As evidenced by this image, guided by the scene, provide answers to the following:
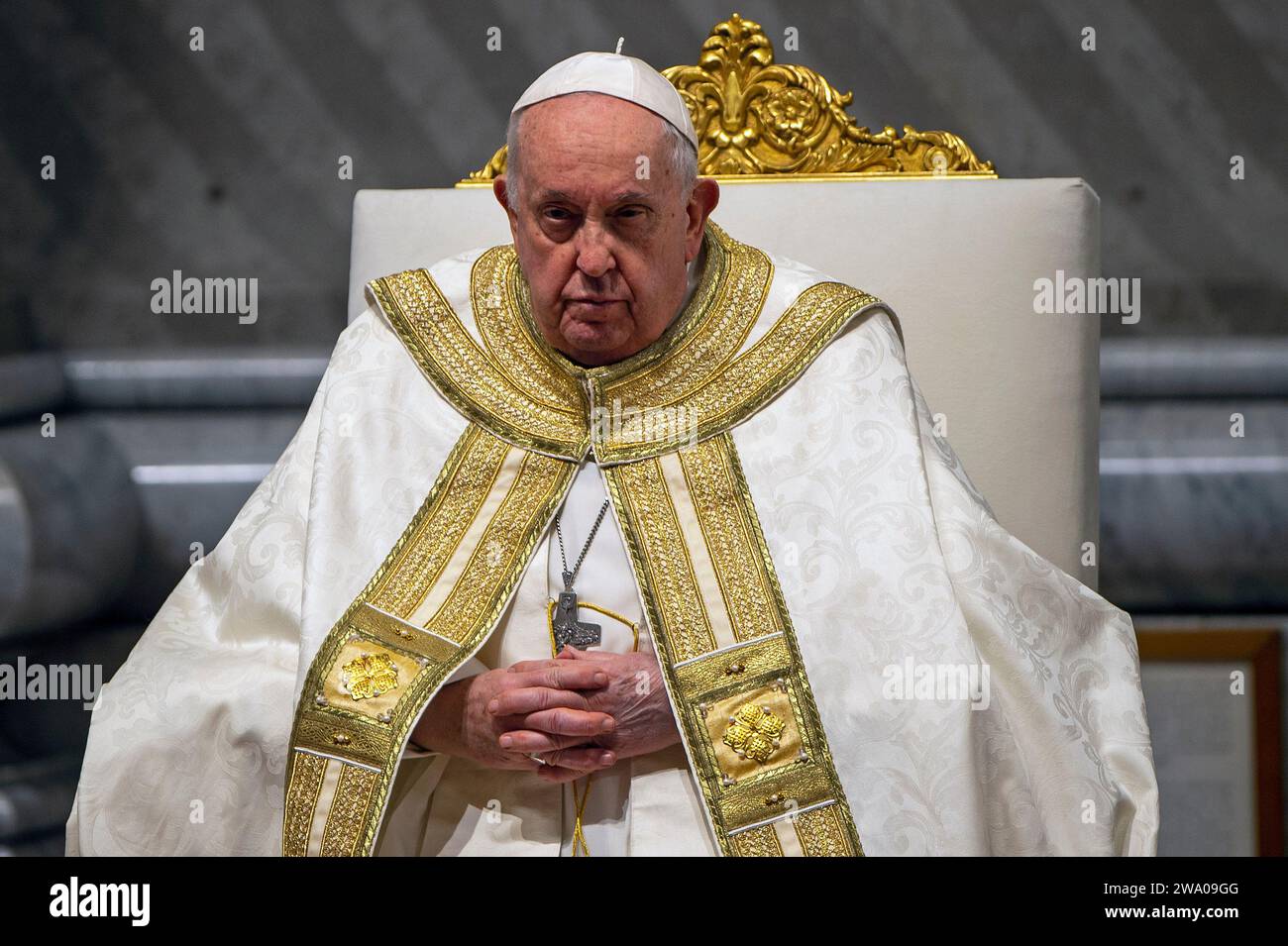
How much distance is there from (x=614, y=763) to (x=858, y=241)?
3.84 feet

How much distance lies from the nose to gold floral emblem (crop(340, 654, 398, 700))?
24.9 inches

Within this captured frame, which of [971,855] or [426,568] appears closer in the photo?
[971,855]

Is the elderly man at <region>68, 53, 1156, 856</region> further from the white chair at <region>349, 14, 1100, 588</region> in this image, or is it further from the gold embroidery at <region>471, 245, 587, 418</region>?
the white chair at <region>349, 14, 1100, 588</region>

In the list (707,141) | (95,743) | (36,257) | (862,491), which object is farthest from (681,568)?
(36,257)

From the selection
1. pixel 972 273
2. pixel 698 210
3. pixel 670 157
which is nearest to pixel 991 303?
pixel 972 273

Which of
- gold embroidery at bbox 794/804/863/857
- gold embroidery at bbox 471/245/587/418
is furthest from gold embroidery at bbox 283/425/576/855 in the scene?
gold embroidery at bbox 794/804/863/857

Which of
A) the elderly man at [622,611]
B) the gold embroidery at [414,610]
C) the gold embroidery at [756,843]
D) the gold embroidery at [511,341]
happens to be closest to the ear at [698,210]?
the elderly man at [622,611]

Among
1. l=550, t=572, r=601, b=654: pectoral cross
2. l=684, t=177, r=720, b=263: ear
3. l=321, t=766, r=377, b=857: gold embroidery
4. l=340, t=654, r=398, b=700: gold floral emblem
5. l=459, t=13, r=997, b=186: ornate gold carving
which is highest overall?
l=459, t=13, r=997, b=186: ornate gold carving

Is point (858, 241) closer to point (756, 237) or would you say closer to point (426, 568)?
point (756, 237)

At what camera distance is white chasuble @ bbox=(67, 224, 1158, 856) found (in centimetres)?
212

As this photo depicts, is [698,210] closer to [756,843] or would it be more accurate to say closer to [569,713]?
[569,713]

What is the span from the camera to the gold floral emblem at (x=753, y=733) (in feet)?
6.94

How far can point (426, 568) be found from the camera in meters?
2.29

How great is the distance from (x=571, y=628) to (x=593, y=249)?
552mm
